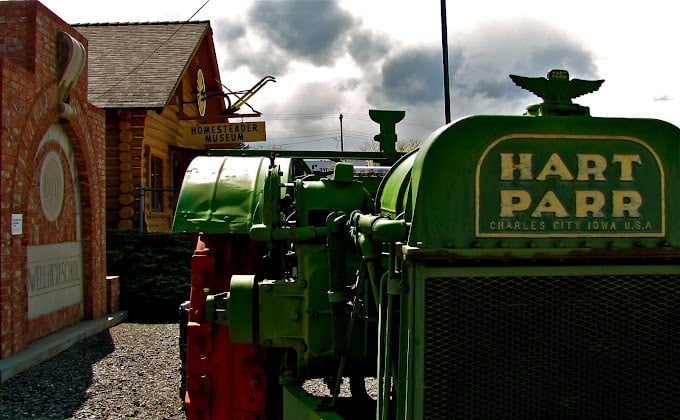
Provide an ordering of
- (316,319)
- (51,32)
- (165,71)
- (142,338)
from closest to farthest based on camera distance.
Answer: (316,319), (51,32), (142,338), (165,71)

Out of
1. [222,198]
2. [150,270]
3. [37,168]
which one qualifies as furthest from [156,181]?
[222,198]

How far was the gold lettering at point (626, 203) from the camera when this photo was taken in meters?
2.35

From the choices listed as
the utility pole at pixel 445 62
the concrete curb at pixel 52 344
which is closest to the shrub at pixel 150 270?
the concrete curb at pixel 52 344

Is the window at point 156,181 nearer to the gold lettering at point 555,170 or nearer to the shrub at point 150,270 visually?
the shrub at point 150,270

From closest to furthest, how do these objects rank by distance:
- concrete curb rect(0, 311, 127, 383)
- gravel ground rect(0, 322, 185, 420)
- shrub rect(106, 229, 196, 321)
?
gravel ground rect(0, 322, 185, 420)
concrete curb rect(0, 311, 127, 383)
shrub rect(106, 229, 196, 321)

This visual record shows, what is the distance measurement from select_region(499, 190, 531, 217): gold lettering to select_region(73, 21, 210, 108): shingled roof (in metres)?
11.2

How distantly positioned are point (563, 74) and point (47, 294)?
7611 mm

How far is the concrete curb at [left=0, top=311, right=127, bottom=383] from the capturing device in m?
7.11

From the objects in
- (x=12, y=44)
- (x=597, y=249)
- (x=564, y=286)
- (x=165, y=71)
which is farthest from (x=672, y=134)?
(x=165, y=71)

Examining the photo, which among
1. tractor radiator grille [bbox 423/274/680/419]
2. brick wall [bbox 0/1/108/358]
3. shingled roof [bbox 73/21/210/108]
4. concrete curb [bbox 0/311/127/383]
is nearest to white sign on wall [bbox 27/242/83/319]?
brick wall [bbox 0/1/108/358]

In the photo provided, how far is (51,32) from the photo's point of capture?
8.82 meters

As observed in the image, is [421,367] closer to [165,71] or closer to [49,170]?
[49,170]

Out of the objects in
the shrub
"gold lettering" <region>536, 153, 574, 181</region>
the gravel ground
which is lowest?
the gravel ground

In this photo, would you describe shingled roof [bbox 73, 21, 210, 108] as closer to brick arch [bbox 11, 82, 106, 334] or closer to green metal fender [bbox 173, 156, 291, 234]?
brick arch [bbox 11, 82, 106, 334]
